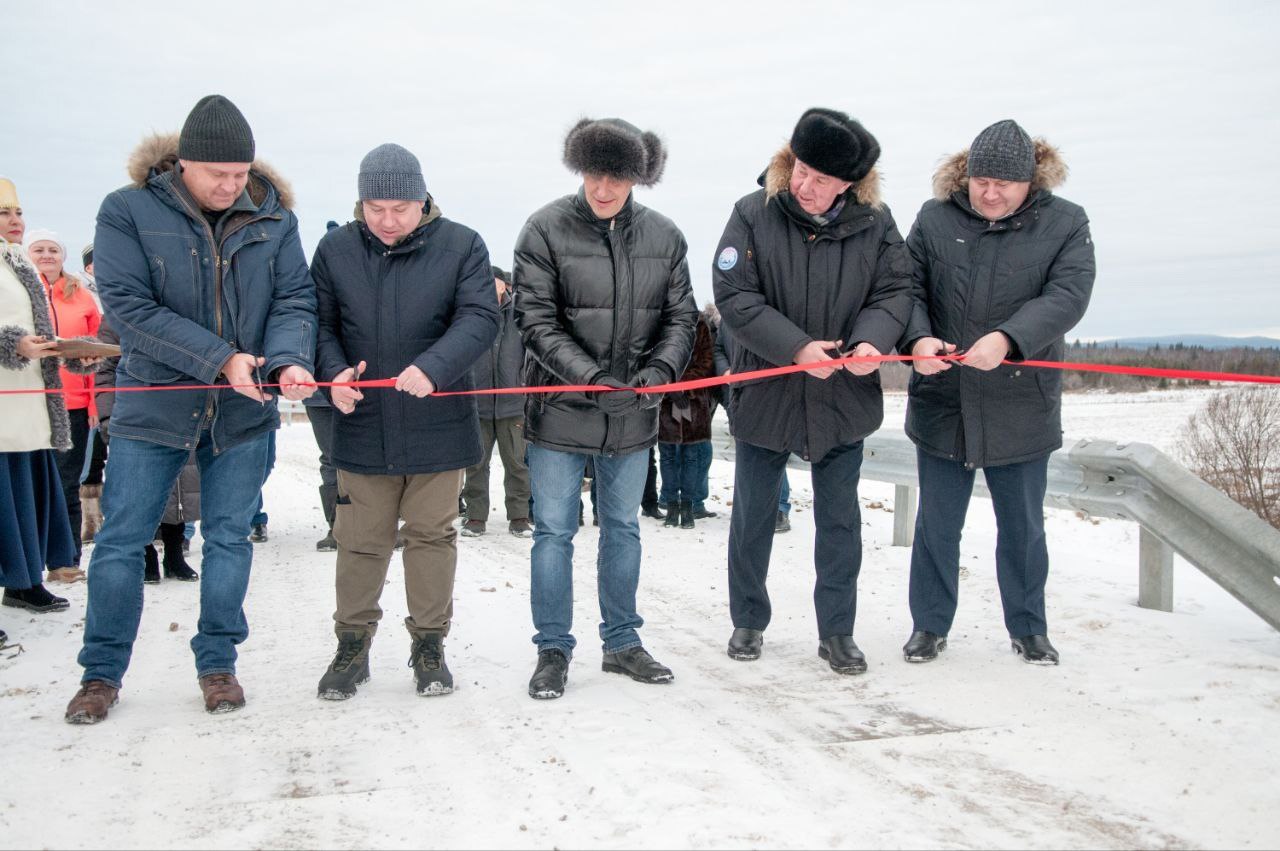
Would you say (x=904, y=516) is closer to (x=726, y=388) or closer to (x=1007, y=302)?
(x=726, y=388)

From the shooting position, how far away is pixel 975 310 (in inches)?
188

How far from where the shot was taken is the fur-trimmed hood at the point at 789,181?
15.4ft

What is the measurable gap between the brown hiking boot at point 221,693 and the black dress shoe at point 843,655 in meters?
2.49

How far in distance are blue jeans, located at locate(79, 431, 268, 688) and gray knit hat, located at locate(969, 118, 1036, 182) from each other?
3360 mm

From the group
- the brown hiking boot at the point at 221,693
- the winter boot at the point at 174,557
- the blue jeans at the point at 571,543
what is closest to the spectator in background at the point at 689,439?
the winter boot at the point at 174,557

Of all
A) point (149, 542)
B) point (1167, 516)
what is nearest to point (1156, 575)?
point (1167, 516)

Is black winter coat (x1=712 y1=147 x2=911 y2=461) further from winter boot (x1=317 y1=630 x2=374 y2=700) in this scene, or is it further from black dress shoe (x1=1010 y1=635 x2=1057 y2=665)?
winter boot (x1=317 y1=630 x2=374 y2=700)

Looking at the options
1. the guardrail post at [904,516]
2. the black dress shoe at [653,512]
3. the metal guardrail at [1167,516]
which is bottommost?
the black dress shoe at [653,512]

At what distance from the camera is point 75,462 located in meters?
7.25

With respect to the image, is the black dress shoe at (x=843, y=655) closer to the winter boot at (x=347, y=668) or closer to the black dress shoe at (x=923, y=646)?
the black dress shoe at (x=923, y=646)

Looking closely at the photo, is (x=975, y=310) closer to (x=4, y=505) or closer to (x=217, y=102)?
(x=217, y=102)

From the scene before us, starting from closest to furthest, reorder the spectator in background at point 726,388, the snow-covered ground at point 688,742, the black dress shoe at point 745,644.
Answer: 1. the snow-covered ground at point 688,742
2. the black dress shoe at point 745,644
3. the spectator in background at point 726,388

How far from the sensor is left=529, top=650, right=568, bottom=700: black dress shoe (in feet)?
13.9

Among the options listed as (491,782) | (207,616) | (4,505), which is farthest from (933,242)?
(4,505)
